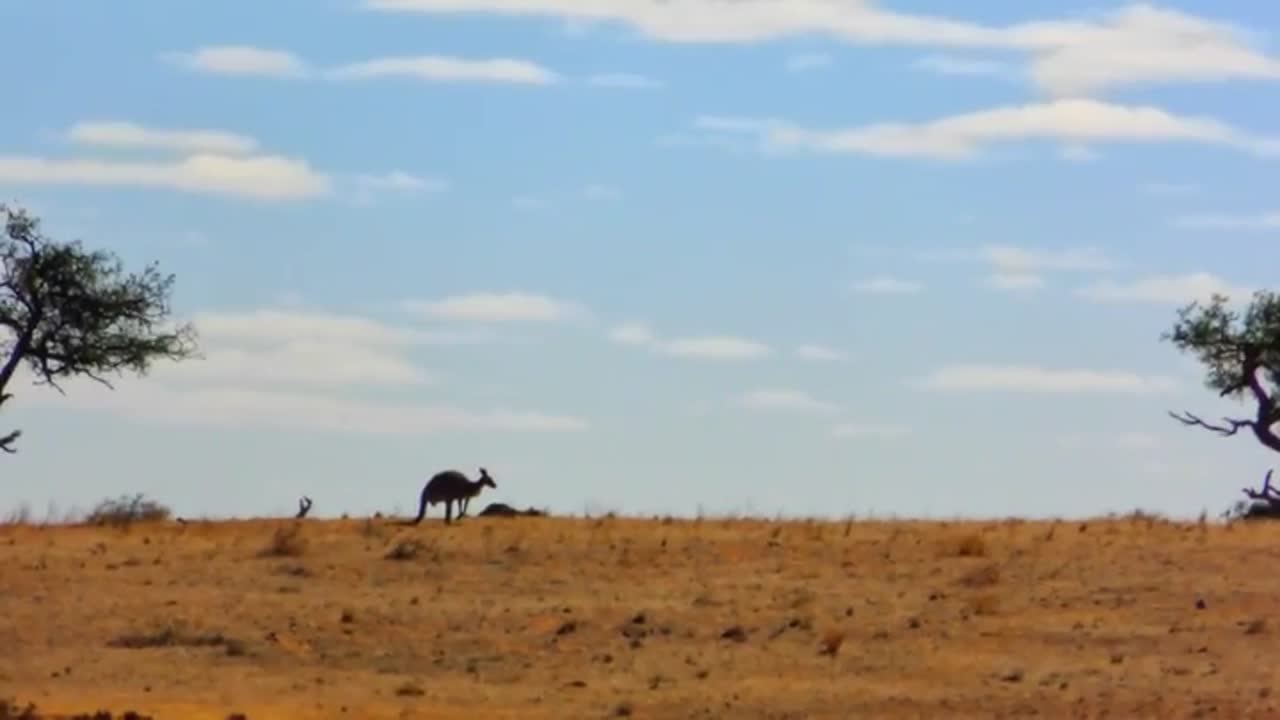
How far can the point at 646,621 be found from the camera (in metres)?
31.1

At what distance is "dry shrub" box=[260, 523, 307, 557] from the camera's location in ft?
119

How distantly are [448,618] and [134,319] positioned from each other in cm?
1905

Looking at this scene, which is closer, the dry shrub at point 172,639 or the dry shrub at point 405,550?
the dry shrub at point 172,639

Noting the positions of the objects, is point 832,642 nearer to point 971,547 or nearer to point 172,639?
point 971,547

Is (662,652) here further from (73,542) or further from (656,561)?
(73,542)

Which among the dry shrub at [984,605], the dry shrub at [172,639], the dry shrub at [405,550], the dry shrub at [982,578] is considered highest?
the dry shrub at [405,550]

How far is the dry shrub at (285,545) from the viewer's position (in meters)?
→ 36.4

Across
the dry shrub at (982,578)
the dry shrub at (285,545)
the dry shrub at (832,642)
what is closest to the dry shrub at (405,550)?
the dry shrub at (285,545)

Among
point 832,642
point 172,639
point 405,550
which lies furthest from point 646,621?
point 405,550

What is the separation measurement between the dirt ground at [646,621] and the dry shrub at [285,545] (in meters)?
0.10

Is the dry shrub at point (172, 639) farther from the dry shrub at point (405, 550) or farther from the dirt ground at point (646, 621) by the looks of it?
the dry shrub at point (405, 550)

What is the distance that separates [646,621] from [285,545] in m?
7.42

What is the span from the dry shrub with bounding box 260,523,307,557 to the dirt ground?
10 cm

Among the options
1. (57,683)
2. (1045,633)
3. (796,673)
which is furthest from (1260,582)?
Answer: (57,683)
